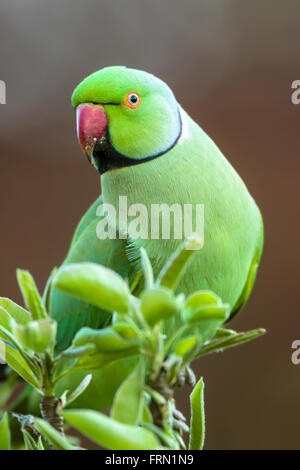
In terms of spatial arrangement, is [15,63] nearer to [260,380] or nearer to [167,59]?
[167,59]

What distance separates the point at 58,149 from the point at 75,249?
47.6 inches

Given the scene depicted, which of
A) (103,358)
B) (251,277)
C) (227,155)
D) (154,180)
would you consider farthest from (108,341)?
(227,155)

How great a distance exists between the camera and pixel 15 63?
216cm

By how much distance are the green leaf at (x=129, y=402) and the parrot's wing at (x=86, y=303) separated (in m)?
0.40

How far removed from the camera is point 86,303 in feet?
2.40

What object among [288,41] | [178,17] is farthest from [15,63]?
[288,41]

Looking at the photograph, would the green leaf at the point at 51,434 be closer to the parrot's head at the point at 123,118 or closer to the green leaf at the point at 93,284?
the green leaf at the point at 93,284

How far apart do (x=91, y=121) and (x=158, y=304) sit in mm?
445

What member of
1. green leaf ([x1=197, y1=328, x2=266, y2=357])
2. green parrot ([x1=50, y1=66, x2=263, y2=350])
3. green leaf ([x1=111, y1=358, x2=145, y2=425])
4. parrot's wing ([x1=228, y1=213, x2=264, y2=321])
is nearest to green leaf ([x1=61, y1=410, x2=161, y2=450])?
green leaf ([x1=111, y1=358, x2=145, y2=425])

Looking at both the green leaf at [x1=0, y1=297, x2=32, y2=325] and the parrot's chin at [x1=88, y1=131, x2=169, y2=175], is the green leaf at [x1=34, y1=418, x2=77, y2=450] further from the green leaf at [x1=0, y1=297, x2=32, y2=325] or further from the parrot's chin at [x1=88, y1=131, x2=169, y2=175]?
the parrot's chin at [x1=88, y1=131, x2=169, y2=175]

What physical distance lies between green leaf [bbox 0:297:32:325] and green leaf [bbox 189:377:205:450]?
0.13 metres

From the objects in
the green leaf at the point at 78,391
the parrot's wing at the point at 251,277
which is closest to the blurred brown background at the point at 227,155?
the parrot's wing at the point at 251,277

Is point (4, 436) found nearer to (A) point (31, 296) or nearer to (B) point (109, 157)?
(A) point (31, 296)

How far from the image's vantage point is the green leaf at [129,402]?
0.28 metres
